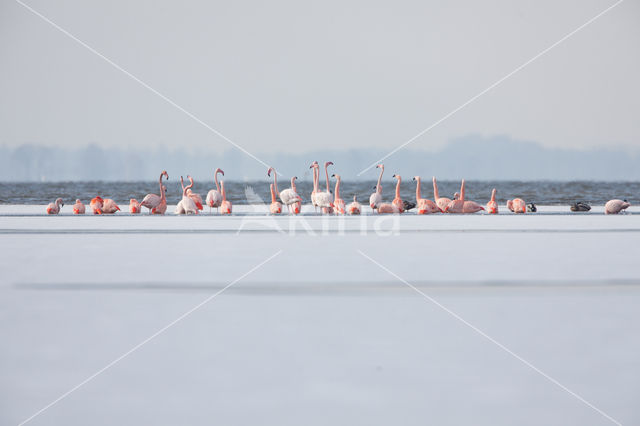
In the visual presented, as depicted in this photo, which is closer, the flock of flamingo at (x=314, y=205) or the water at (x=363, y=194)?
the flock of flamingo at (x=314, y=205)

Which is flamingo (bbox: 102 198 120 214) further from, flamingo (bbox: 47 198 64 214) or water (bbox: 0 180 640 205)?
water (bbox: 0 180 640 205)

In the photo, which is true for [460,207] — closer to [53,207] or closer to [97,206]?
[97,206]

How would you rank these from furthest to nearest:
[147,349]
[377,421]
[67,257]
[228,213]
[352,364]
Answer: [228,213], [67,257], [147,349], [352,364], [377,421]

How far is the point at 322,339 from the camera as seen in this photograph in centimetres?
518

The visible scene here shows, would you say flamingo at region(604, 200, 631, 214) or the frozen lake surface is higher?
the frozen lake surface

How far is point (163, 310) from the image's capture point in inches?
248

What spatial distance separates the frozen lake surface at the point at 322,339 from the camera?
3.70 m

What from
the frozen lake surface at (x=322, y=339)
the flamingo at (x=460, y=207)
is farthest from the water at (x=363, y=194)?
the frozen lake surface at (x=322, y=339)

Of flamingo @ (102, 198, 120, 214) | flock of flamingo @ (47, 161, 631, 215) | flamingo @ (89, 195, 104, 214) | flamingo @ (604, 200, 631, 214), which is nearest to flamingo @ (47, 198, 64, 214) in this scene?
flock of flamingo @ (47, 161, 631, 215)

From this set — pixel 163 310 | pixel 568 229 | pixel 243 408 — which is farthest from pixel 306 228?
pixel 243 408

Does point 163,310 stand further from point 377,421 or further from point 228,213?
point 228,213

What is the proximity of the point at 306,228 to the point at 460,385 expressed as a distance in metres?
14.3

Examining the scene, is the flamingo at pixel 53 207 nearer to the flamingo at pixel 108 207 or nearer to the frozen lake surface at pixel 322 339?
the flamingo at pixel 108 207

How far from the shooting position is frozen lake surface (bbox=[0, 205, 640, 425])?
12.1 ft
